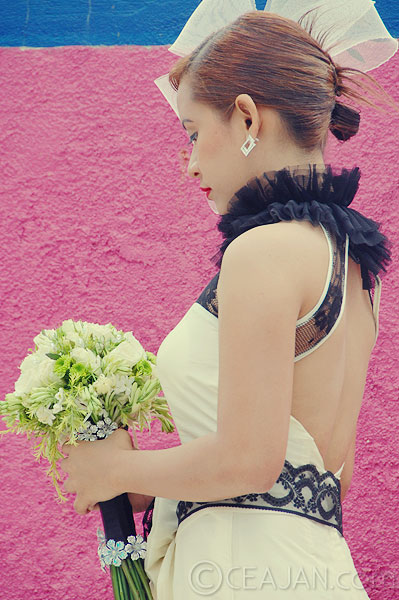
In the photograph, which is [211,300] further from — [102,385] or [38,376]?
[38,376]

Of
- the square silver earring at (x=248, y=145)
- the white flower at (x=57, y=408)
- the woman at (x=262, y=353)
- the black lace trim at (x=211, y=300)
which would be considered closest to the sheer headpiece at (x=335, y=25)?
the woman at (x=262, y=353)

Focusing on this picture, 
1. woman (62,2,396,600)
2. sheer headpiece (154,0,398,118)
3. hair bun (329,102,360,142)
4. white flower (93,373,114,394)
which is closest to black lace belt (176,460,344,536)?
woman (62,2,396,600)

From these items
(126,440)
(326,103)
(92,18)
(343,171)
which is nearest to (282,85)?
(326,103)

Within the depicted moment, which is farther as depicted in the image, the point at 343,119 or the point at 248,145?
the point at 343,119

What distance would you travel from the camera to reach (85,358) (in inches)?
68.6

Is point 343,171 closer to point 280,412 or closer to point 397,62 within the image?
point 280,412

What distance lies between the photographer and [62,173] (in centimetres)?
309

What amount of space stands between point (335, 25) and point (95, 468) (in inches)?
51.1

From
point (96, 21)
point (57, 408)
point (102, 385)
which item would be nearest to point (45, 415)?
point (57, 408)

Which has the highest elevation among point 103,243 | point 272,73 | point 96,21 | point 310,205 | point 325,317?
point 272,73

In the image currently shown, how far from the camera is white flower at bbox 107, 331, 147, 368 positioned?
1778mm

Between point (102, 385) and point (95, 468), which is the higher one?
point (102, 385)

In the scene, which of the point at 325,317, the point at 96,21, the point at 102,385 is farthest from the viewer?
the point at 96,21

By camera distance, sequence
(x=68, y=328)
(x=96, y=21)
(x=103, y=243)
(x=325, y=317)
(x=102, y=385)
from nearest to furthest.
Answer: (x=325, y=317) < (x=102, y=385) < (x=68, y=328) < (x=103, y=243) < (x=96, y=21)
